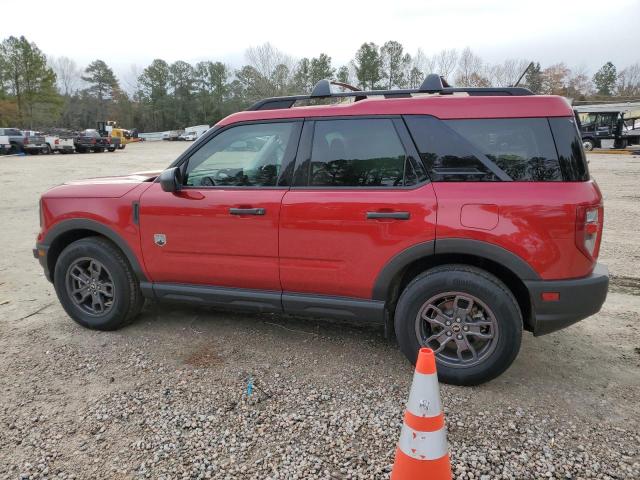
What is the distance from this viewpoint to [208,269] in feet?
11.9

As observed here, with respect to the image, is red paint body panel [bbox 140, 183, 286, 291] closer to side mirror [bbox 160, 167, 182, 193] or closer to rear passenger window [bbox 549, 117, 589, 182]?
side mirror [bbox 160, 167, 182, 193]

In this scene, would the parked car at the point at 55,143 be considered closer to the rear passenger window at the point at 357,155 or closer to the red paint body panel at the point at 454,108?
the red paint body panel at the point at 454,108

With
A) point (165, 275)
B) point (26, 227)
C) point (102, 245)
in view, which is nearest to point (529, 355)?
point (165, 275)

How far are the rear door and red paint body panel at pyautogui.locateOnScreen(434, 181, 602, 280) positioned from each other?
293mm

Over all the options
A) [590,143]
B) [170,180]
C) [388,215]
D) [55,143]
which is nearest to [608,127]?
[590,143]

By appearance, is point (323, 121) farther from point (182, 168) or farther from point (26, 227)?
point (26, 227)

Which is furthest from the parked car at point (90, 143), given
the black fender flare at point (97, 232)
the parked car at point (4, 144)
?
the black fender flare at point (97, 232)

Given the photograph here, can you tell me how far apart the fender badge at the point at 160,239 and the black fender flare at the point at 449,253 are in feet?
5.64

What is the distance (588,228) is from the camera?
2783mm

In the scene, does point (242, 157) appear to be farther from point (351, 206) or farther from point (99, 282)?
point (99, 282)

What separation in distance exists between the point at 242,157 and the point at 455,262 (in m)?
1.80

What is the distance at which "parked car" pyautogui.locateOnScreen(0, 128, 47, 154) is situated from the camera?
100 feet

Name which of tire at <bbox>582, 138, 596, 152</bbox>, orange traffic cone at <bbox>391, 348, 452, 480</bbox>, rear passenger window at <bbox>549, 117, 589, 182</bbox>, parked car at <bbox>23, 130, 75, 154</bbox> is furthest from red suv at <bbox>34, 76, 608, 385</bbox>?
parked car at <bbox>23, 130, 75, 154</bbox>

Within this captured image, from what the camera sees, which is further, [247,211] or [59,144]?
[59,144]
